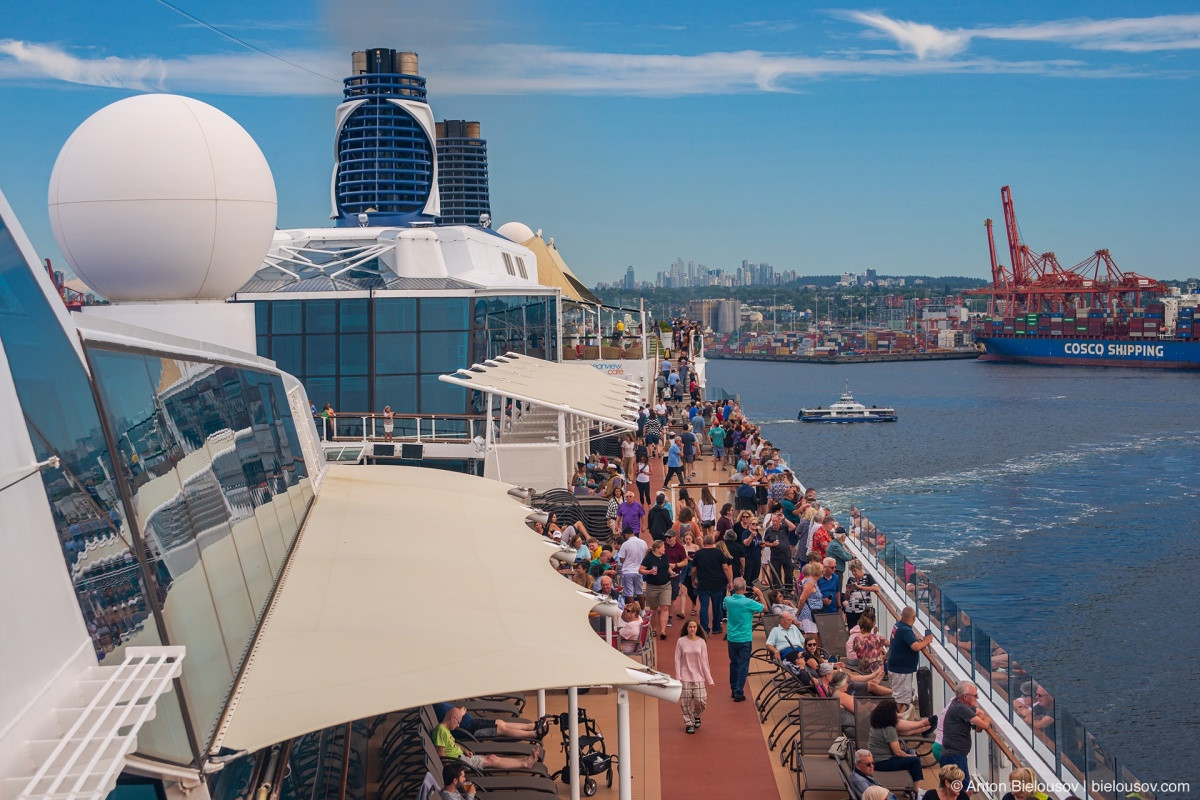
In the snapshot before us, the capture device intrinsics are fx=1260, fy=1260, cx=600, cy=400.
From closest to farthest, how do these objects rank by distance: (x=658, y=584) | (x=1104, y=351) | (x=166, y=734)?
1. (x=166, y=734)
2. (x=658, y=584)
3. (x=1104, y=351)

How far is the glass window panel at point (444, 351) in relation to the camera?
2347cm

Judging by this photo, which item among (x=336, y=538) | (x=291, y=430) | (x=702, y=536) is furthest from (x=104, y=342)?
(x=702, y=536)

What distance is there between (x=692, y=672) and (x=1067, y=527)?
34.4 metres

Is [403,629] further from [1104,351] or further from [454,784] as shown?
[1104,351]

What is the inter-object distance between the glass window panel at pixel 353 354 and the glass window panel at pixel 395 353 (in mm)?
274

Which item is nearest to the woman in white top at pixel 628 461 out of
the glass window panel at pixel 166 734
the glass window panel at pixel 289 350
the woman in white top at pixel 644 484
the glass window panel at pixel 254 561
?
the woman in white top at pixel 644 484

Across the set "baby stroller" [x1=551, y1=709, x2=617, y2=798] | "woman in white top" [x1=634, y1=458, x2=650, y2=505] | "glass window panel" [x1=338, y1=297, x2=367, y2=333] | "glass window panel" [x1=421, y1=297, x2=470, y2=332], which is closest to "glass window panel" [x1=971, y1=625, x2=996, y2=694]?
"baby stroller" [x1=551, y1=709, x2=617, y2=798]

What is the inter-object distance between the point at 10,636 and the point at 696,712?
24.2ft

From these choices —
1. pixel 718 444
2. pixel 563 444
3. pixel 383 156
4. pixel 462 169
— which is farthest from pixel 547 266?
pixel 462 169

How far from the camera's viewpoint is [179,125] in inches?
382

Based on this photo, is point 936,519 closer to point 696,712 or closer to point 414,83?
point 414,83

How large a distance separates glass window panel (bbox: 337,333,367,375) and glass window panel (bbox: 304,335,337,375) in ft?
0.50

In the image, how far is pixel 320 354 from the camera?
77.4ft

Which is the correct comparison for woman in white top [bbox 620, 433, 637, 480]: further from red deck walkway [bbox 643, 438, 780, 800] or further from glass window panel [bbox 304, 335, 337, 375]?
red deck walkway [bbox 643, 438, 780, 800]
